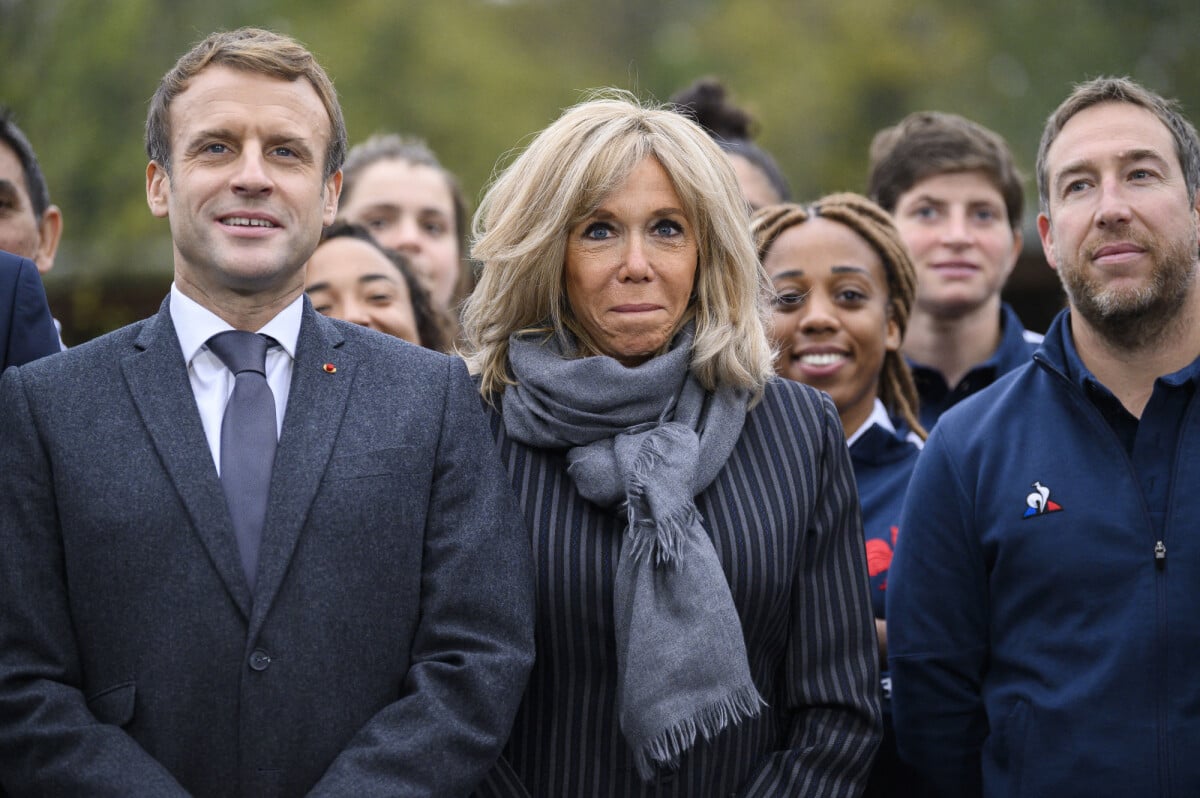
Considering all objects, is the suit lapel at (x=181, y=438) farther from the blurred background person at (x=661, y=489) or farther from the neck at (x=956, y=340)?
the neck at (x=956, y=340)

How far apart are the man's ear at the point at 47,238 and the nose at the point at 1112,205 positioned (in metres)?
3.38

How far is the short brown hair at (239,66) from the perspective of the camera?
10.3ft

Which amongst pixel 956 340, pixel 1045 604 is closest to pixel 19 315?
pixel 1045 604

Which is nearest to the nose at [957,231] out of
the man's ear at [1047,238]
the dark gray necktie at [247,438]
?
the man's ear at [1047,238]

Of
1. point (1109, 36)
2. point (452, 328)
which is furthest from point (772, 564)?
point (1109, 36)

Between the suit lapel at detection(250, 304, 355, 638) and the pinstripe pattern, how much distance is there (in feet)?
A: 1.63

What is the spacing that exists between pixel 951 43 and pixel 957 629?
22300 millimetres

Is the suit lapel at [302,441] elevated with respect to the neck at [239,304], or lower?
lower

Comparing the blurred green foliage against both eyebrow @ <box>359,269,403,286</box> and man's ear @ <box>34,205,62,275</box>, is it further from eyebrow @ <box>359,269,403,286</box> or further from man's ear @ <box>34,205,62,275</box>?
eyebrow @ <box>359,269,403,286</box>

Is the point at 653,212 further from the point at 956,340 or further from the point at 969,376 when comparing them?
the point at 956,340

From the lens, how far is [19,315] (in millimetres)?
3426

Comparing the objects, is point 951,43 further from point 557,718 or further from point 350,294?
point 557,718

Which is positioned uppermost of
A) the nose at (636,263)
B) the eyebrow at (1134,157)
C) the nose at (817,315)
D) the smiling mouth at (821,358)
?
the eyebrow at (1134,157)

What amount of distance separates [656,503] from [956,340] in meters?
2.56
